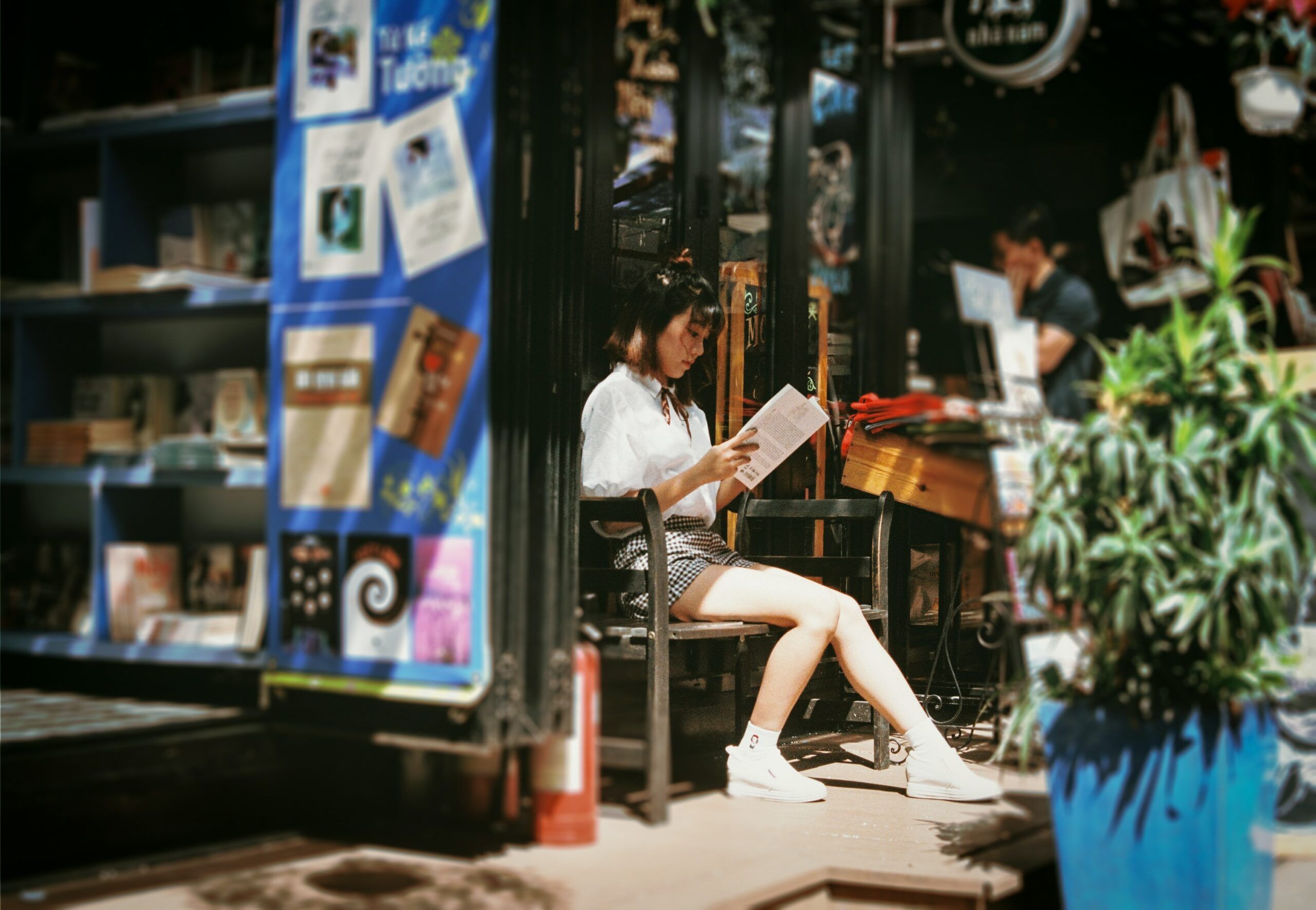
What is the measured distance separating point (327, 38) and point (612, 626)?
1.62 m

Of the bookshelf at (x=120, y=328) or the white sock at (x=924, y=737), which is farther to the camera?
the white sock at (x=924, y=737)

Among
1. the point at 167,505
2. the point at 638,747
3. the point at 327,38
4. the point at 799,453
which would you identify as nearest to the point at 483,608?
the point at 638,747

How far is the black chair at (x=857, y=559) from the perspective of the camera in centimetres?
377

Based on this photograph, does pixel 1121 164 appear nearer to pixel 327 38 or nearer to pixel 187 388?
pixel 327 38

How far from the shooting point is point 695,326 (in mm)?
3631

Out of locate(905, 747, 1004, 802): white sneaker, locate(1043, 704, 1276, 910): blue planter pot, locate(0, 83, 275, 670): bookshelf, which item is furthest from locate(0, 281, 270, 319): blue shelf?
locate(905, 747, 1004, 802): white sneaker

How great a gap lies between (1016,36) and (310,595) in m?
2.08

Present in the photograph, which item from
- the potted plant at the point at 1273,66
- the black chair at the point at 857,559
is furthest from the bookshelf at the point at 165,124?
the potted plant at the point at 1273,66

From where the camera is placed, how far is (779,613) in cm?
344

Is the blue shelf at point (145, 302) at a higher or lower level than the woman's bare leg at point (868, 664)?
higher

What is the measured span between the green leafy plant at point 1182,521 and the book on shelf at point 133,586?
187cm

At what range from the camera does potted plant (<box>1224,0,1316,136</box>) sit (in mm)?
2955

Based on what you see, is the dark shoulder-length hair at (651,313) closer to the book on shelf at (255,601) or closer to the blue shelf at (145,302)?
the blue shelf at (145,302)

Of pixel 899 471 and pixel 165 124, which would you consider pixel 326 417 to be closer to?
pixel 165 124
